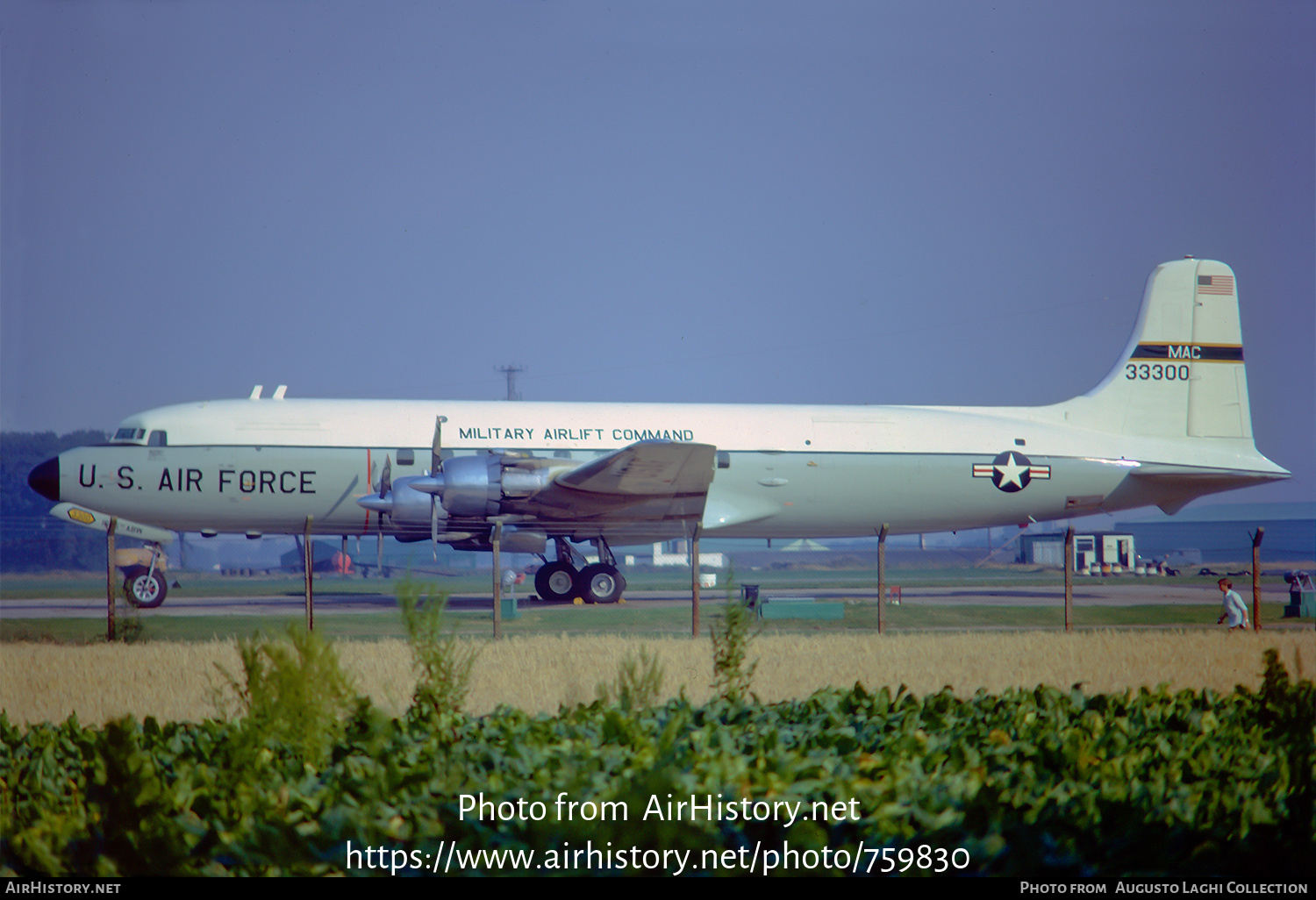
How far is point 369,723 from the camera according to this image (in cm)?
A: 500

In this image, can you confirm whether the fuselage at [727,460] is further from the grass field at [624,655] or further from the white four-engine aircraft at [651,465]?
the grass field at [624,655]

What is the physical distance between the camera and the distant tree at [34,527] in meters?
44.2

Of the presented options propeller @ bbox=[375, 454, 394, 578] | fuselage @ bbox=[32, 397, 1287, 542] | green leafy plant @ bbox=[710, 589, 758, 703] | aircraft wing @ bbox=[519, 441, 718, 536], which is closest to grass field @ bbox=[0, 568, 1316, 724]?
green leafy plant @ bbox=[710, 589, 758, 703]

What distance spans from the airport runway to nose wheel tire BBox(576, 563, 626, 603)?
Result: 68cm

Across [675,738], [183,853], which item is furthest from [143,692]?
[675,738]

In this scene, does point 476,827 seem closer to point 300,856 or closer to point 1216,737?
point 300,856

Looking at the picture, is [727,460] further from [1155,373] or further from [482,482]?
[1155,373]

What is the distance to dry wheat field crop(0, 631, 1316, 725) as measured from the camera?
8.51m

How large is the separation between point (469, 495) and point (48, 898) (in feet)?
49.7

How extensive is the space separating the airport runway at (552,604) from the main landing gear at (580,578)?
388 millimetres

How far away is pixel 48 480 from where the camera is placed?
21.0 meters

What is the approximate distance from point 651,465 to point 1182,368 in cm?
1573

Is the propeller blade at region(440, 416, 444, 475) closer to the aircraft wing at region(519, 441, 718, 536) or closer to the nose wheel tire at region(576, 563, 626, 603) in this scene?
the aircraft wing at region(519, 441, 718, 536)

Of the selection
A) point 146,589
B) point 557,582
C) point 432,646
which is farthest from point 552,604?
point 432,646
